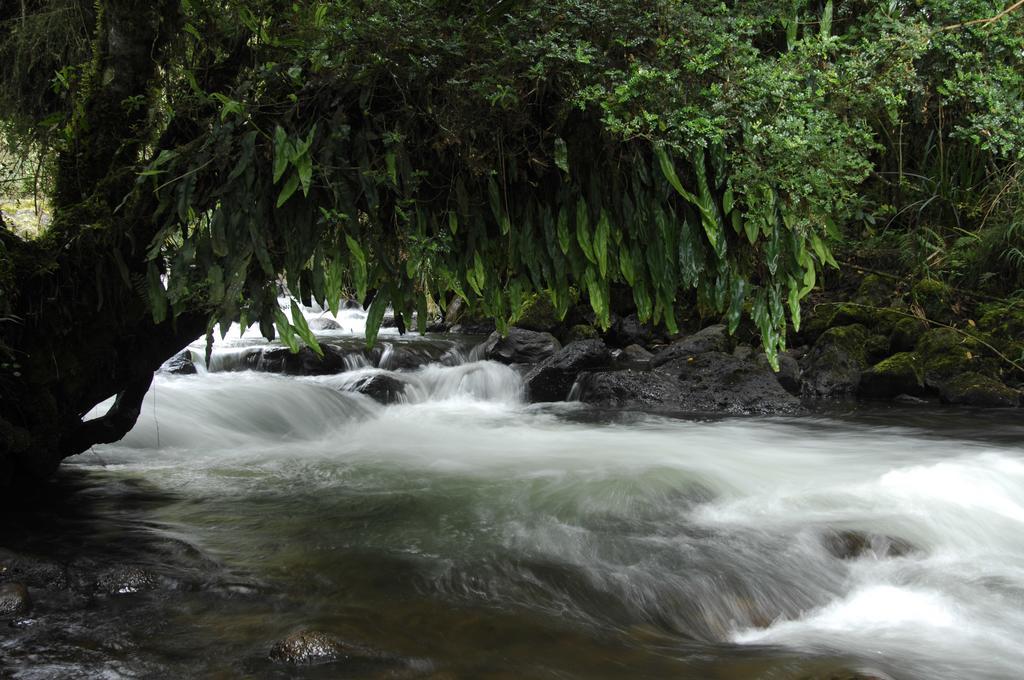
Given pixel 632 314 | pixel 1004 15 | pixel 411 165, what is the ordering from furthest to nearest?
pixel 632 314, pixel 1004 15, pixel 411 165

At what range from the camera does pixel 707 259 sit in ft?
14.8

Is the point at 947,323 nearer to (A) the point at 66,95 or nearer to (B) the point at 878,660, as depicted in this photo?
(B) the point at 878,660

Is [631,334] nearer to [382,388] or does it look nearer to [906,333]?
[906,333]

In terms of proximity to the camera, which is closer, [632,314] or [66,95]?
[66,95]

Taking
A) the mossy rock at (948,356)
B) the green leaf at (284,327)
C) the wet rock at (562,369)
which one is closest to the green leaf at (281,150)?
the green leaf at (284,327)

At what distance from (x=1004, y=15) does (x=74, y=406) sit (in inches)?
215

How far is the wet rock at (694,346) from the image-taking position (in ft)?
36.6

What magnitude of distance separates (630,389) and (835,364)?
2.57 meters

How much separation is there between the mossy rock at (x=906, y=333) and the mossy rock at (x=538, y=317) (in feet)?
16.1

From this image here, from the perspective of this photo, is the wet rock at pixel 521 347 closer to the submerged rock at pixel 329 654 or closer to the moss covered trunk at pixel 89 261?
the moss covered trunk at pixel 89 261

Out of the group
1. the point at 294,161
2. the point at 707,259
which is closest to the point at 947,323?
the point at 707,259

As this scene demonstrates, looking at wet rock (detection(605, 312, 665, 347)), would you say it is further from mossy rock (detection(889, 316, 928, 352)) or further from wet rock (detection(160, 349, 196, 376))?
wet rock (detection(160, 349, 196, 376))

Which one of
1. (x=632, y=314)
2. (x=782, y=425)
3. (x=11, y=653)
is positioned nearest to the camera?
(x=11, y=653)

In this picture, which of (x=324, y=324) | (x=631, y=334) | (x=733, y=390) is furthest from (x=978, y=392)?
(x=324, y=324)
